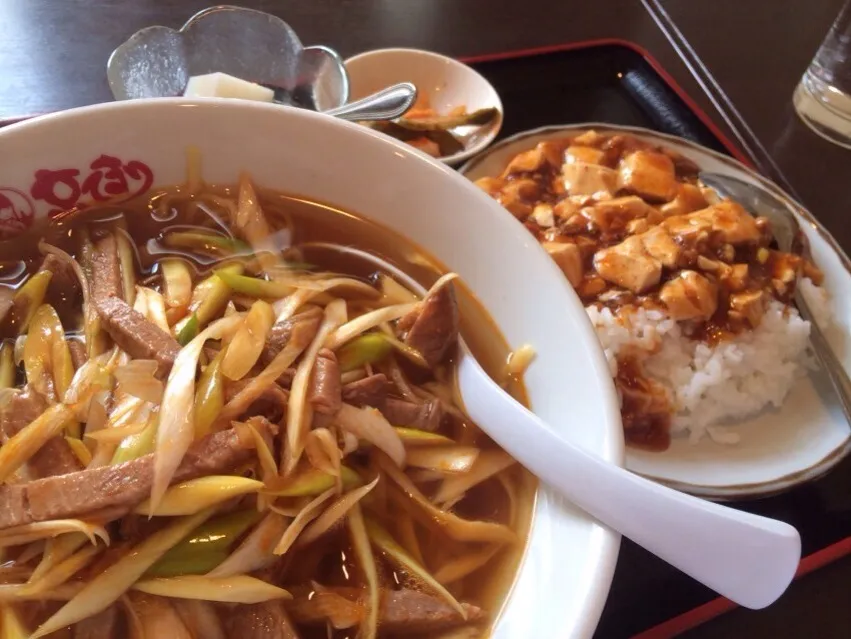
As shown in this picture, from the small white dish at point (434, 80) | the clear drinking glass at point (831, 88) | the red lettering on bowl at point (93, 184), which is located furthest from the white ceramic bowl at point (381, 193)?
the clear drinking glass at point (831, 88)

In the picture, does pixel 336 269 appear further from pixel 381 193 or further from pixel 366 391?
pixel 366 391

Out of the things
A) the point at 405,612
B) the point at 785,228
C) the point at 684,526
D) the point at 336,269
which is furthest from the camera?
the point at 785,228

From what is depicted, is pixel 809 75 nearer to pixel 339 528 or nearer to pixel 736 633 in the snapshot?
pixel 736 633

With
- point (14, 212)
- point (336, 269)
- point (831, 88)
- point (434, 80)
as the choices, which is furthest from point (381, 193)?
point (831, 88)

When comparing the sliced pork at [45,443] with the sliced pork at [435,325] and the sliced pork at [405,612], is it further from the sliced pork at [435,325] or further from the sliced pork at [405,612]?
the sliced pork at [435,325]

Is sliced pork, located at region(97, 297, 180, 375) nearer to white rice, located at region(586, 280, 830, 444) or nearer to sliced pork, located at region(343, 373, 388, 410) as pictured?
sliced pork, located at region(343, 373, 388, 410)

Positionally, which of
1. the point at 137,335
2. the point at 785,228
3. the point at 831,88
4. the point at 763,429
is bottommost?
the point at 763,429
